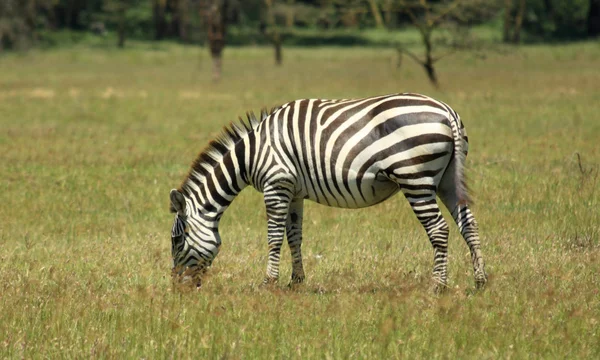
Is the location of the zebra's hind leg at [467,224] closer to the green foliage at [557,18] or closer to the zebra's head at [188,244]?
the zebra's head at [188,244]

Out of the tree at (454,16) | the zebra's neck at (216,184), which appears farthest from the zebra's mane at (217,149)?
the tree at (454,16)

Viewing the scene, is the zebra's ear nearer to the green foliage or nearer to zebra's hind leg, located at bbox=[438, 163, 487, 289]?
zebra's hind leg, located at bbox=[438, 163, 487, 289]

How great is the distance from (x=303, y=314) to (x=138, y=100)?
79.5 feet

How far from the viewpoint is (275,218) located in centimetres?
848

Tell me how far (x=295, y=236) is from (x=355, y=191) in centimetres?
91

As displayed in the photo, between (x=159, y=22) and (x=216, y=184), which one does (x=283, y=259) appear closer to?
(x=216, y=184)

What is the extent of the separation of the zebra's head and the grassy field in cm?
18

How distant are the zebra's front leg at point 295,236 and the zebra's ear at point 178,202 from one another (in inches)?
41.9

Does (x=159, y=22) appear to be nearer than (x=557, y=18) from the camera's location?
Yes

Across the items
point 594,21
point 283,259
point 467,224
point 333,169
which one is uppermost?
point 333,169

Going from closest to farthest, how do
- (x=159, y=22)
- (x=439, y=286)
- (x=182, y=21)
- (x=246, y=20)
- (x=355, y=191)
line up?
(x=439, y=286), (x=355, y=191), (x=182, y=21), (x=159, y=22), (x=246, y=20)

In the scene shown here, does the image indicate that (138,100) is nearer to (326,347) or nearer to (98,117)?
(98,117)

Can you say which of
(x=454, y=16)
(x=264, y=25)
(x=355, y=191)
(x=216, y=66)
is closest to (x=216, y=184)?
(x=355, y=191)

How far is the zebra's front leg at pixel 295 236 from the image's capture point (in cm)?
883
